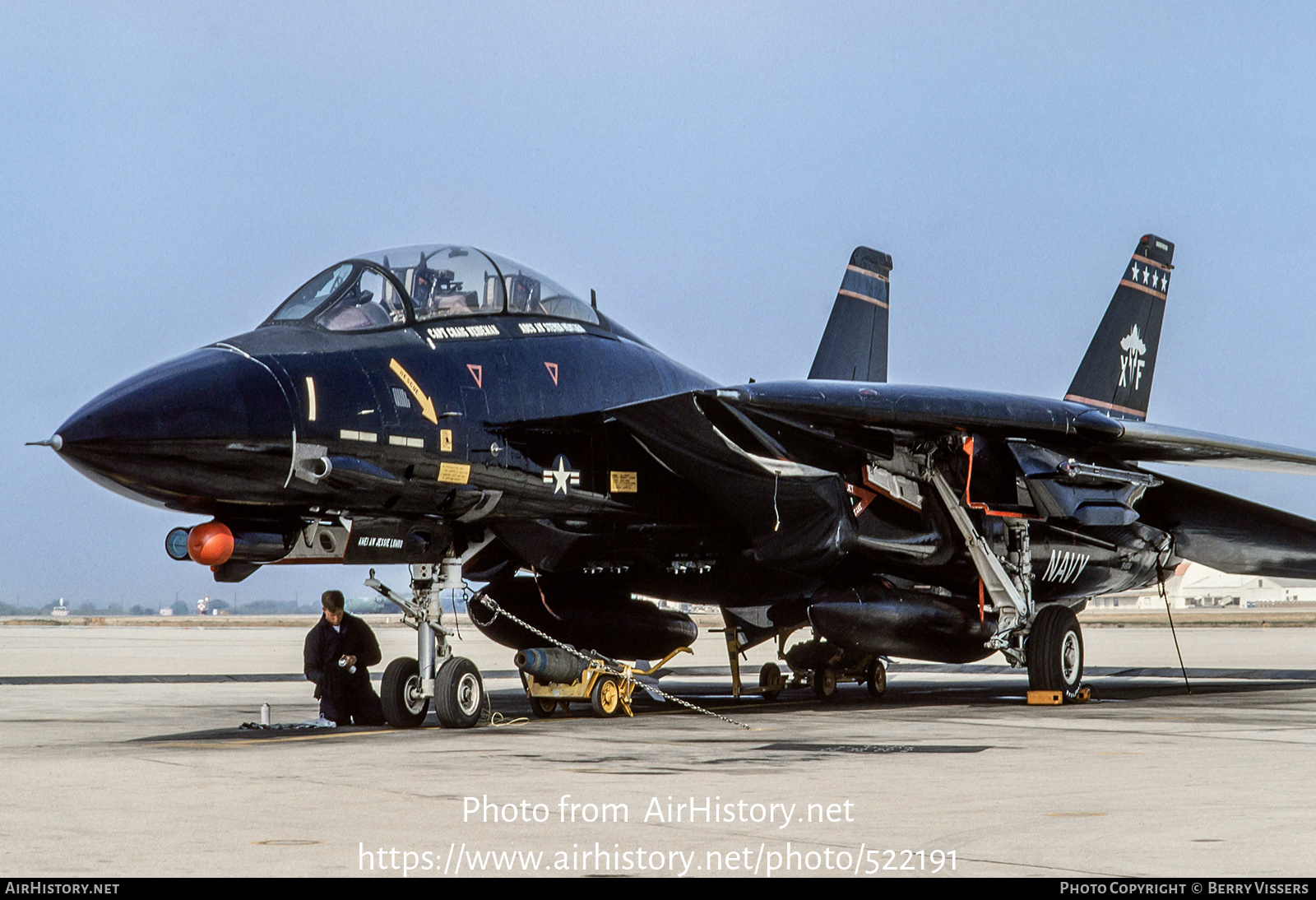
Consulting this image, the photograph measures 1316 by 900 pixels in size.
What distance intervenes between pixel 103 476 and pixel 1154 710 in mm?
8298

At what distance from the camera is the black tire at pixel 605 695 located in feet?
36.8

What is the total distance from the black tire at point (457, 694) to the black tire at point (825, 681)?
5.24 metres

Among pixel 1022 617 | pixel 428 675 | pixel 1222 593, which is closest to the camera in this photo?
pixel 428 675

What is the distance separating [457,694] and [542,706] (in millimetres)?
1829

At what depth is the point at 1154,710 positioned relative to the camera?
11258mm

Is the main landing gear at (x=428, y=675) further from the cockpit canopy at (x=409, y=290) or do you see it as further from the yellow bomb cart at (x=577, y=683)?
the cockpit canopy at (x=409, y=290)

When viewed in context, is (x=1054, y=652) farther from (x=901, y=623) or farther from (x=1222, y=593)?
(x=1222, y=593)

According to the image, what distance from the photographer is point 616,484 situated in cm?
1088

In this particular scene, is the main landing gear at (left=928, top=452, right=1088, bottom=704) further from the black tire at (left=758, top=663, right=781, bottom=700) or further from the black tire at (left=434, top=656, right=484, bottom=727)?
the black tire at (left=434, top=656, right=484, bottom=727)

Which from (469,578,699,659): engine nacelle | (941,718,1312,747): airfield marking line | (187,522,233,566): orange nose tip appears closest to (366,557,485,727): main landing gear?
(187,522,233,566): orange nose tip

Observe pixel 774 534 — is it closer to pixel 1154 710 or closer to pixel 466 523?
pixel 466 523

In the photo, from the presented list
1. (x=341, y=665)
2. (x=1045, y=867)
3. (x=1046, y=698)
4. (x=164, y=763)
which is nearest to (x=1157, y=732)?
(x=1046, y=698)

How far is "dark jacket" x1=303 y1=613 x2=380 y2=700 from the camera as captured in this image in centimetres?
1038
